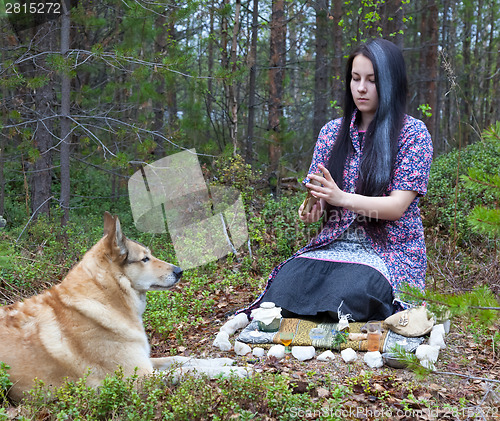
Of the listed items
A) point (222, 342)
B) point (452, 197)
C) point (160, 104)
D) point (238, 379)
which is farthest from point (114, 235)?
point (160, 104)

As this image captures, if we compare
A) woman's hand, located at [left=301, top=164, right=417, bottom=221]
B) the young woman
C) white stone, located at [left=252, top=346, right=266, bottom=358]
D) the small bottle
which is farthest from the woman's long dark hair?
white stone, located at [left=252, top=346, right=266, bottom=358]

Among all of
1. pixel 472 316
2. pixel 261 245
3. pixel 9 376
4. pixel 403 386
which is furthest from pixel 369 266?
pixel 261 245

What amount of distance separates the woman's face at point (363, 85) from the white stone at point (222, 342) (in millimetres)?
2271

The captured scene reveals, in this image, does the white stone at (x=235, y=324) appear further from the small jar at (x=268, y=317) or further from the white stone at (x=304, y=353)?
the white stone at (x=304, y=353)

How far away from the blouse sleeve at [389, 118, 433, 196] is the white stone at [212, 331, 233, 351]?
1.87 m

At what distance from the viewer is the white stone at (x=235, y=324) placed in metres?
4.20

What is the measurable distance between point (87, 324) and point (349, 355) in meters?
1.89

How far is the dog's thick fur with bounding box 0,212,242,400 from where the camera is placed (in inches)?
118

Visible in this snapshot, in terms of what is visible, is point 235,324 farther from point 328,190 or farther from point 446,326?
point 446,326

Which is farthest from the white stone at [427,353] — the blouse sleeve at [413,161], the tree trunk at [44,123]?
the tree trunk at [44,123]

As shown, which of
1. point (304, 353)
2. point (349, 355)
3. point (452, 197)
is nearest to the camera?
point (349, 355)

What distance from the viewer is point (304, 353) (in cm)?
367

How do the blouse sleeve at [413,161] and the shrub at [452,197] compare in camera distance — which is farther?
the shrub at [452,197]

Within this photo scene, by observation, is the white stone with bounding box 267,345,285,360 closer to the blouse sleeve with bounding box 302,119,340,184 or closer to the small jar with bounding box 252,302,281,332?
the small jar with bounding box 252,302,281,332
